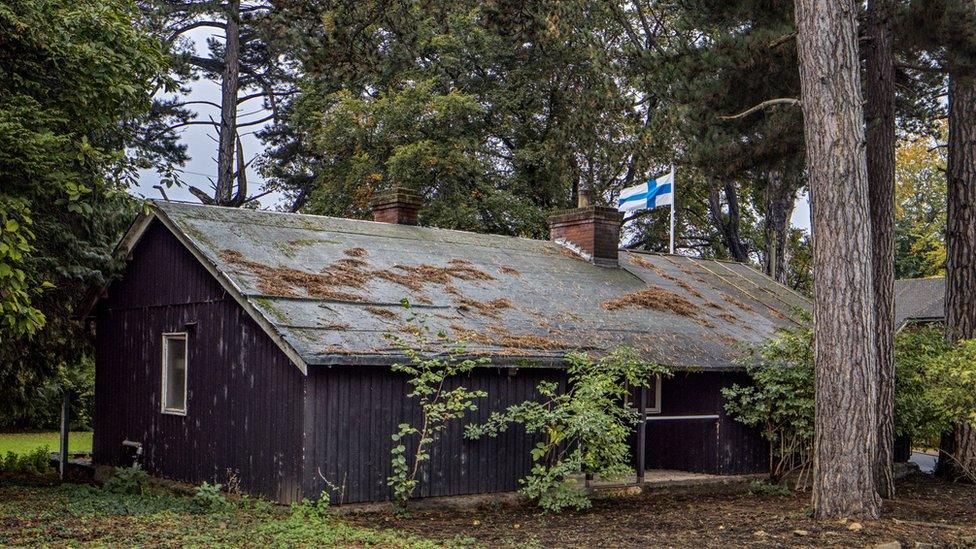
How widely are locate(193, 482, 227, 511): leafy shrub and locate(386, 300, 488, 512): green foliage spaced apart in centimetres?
220

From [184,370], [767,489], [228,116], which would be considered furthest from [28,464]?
[228,116]

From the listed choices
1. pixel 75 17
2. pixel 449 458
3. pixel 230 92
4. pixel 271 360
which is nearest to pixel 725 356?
pixel 449 458

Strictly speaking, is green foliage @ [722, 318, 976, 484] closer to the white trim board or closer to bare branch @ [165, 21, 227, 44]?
the white trim board

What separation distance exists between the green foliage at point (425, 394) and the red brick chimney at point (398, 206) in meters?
5.52

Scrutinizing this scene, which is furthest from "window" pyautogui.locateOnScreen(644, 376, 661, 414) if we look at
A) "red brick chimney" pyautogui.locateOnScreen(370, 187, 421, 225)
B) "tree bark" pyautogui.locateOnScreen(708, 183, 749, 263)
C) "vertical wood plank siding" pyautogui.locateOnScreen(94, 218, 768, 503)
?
"tree bark" pyautogui.locateOnScreen(708, 183, 749, 263)

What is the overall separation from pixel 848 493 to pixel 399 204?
9976 millimetres

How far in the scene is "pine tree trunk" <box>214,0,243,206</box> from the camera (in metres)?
34.0

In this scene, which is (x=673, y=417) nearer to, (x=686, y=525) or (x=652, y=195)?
(x=686, y=525)

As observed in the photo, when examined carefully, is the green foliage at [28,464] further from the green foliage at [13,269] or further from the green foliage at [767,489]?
the green foliage at [767,489]

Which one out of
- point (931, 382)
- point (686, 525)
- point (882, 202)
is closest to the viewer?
point (686, 525)

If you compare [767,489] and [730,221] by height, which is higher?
[730,221]

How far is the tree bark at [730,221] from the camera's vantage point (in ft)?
112

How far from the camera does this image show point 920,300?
39.5 metres

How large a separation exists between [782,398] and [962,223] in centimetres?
536
